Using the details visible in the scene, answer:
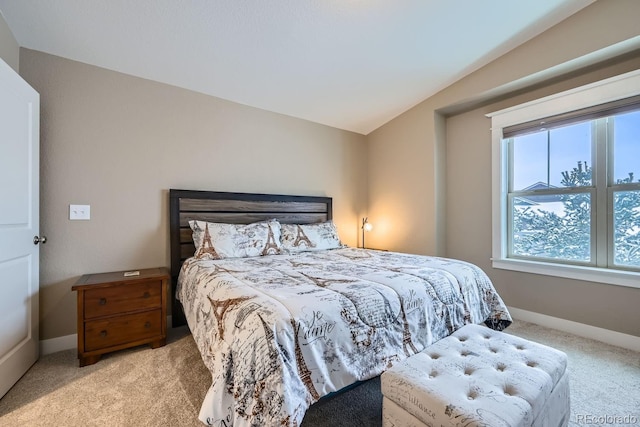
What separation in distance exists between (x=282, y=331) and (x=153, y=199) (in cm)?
210

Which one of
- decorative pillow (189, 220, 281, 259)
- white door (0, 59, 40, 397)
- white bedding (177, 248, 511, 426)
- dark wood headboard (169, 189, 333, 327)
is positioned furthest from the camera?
dark wood headboard (169, 189, 333, 327)

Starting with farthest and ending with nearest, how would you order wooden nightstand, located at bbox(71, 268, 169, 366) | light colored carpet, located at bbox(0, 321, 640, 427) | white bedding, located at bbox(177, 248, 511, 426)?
wooden nightstand, located at bbox(71, 268, 169, 366), light colored carpet, located at bbox(0, 321, 640, 427), white bedding, located at bbox(177, 248, 511, 426)

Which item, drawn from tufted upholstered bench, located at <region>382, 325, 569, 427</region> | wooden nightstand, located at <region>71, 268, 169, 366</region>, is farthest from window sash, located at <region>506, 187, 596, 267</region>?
wooden nightstand, located at <region>71, 268, 169, 366</region>

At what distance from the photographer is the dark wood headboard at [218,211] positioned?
2590mm

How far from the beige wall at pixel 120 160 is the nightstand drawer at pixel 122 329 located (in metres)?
0.50

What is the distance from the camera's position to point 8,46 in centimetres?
187

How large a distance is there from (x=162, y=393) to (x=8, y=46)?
2485mm

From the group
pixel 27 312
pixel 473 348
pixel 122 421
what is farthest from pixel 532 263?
pixel 27 312

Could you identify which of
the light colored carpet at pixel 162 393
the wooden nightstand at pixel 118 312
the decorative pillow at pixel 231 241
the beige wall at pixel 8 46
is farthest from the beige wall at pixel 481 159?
the beige wall at pixel 8 46

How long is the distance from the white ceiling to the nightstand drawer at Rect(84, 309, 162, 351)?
2.05 metres

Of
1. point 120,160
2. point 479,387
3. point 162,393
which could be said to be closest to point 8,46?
point 120,160

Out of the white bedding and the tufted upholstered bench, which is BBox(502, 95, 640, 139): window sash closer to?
the white bedding

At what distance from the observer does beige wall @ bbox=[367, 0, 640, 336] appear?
7.25 feet

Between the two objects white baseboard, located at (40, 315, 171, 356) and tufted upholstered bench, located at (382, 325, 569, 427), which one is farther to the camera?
white baseboard, located at (40, 315, 171, 356)
